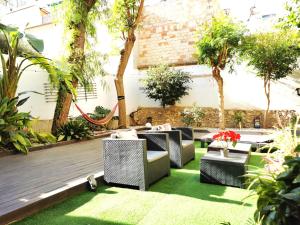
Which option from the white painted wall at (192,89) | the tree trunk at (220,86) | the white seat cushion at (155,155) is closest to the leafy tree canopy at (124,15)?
the white painted wall at (192,89)

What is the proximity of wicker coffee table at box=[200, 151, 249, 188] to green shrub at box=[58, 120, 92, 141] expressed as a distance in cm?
460

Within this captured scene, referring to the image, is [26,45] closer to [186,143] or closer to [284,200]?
[186,143]

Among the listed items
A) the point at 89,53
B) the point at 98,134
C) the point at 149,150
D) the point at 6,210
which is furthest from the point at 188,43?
the point at 6,210

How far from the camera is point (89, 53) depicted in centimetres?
823

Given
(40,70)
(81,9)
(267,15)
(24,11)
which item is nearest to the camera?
(81,9)

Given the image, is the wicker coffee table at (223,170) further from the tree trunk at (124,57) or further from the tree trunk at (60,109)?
the tree trunk at (124,57)

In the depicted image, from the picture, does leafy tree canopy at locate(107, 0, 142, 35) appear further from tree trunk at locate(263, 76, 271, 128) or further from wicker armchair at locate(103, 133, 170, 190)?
wicker armchair at locate(103, 133, 170, 190)

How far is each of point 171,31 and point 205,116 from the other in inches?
169

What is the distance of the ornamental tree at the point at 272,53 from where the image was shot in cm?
806

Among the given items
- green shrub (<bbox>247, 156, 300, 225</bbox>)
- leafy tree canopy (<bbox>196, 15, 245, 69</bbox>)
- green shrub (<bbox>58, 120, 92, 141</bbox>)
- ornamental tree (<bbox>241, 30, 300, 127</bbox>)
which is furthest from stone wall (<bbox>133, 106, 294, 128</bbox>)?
green shrub (<bbox>247, 156, 300, 225</bbox>)

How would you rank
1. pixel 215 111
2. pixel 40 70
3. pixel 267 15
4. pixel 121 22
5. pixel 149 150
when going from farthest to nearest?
1. pixel 215 111
2. pixel 267 15
3. pixel 121 22
4. pixel 40 70
5. pixel 149 150

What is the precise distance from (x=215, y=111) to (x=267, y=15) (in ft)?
13.9

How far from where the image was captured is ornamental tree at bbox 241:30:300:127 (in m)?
8.06

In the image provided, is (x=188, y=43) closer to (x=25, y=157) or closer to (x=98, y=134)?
(x=98, y=134)
